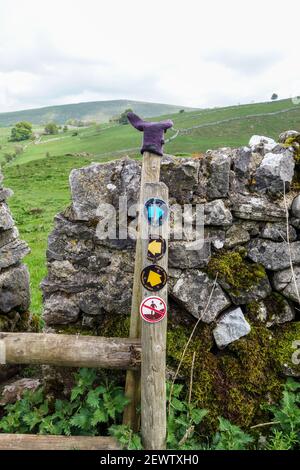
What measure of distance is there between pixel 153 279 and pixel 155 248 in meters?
0.30

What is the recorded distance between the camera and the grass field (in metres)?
17.1

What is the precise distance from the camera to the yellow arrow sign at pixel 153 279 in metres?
4.03

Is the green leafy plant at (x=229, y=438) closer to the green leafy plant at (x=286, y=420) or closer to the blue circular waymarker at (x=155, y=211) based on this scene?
the green leafy plant at (x=286, y=420)

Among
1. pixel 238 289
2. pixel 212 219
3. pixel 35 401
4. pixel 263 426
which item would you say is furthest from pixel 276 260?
pixel 35 401

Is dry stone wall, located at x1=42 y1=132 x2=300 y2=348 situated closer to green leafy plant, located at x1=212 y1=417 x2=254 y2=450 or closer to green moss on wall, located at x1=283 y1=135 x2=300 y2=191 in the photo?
green moss on wall, located at x1=283 y1=135 x2=300 y2=191

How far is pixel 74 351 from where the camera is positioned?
427 cm

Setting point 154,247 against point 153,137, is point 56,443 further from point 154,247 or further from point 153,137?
point 153,137

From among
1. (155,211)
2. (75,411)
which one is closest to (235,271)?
(155,211)

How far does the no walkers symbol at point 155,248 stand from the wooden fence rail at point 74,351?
938 mm

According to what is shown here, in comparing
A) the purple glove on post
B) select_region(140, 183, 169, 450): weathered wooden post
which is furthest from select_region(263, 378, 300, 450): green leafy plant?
the purple glove on post

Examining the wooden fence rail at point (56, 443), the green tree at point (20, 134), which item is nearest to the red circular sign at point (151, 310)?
the wooden fence rail at point (56, 443)
